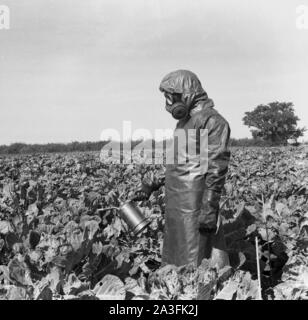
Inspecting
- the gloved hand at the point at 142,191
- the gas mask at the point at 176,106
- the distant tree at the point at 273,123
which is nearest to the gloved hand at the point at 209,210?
the gas mask at the point at 176,106

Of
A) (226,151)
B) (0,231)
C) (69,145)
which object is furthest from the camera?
(69,145)

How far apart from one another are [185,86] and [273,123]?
86144 millimetres

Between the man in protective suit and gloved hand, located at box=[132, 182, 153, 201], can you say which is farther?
gloved hand, located at box=[132, 182, 153, 201]

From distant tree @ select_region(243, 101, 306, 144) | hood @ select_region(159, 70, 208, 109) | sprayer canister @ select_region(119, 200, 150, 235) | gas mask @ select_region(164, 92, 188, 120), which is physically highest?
distant tree @ select_region(243, 101, 306, 144)

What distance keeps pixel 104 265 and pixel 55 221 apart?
114 centimetres

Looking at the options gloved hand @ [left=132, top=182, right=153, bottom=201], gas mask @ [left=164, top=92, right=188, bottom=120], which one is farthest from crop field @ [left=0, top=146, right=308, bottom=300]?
gas mask @ [left=164, top=92, right=188, bottom=120]

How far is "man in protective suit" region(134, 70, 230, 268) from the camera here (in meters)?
3.58

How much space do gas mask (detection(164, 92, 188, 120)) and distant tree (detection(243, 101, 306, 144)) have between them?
83.9 meters

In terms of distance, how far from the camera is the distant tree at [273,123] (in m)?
87.2

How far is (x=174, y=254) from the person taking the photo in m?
3.86

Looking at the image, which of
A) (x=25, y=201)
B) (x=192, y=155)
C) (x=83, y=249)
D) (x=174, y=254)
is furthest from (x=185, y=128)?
(x=25, y=201)

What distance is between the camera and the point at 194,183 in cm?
370

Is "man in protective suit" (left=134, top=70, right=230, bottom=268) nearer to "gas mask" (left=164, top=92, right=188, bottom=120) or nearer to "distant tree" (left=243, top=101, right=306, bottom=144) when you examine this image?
Result: "gas mask" (left=164, top=92, right=188, bottom=120)
